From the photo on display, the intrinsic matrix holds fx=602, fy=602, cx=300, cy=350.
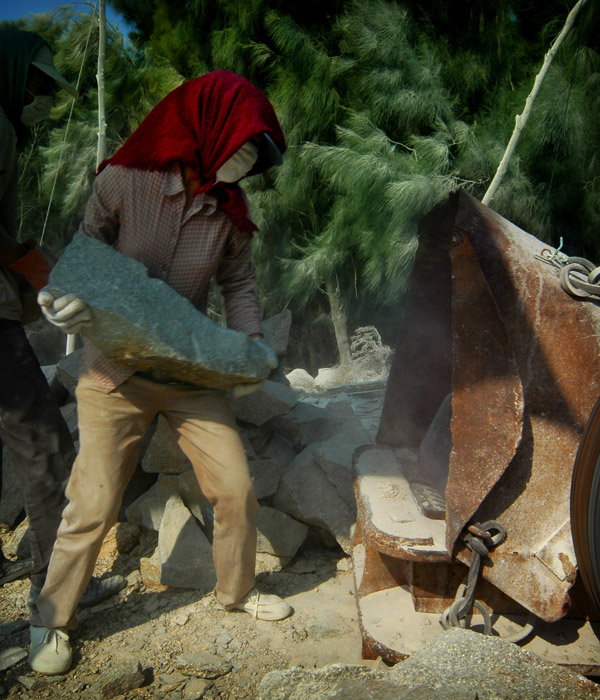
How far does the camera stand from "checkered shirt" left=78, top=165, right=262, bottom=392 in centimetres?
211

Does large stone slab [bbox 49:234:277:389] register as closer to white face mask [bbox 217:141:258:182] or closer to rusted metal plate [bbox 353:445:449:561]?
white face mask [bbox 217:141:258:182]

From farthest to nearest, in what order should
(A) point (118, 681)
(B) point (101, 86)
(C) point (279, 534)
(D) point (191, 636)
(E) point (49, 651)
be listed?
(B) point (101, 86) → (C) point (279, 534) → (D) point (191, 636) → (E) point (49, 651) → (A) point (118, 681)

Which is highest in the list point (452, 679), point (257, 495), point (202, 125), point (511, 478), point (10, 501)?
point (202, 125)

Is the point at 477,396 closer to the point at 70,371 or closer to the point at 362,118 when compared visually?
the point at 70,371

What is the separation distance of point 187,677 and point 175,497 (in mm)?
954

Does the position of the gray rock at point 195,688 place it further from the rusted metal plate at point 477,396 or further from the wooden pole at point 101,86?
the wooden pole at point 101,86

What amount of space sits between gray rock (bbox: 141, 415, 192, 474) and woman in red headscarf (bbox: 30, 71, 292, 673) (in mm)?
715

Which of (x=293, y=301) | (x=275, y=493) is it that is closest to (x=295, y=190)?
(x=293, y=301)

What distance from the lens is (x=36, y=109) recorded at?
245cm

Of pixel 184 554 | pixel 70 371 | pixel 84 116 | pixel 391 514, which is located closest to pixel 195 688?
pixel 184 554

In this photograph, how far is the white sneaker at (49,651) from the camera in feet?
7.08

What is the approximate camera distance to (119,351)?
1977 millimetres

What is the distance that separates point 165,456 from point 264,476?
1.69 ft

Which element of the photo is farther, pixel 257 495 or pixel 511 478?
pixel 257 495
